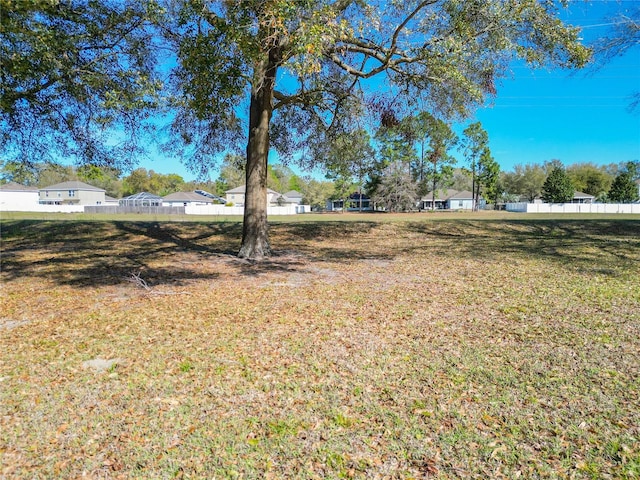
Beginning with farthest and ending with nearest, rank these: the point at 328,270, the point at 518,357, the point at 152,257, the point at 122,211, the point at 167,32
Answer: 1. the point at 122,211
2. the point at 152,257
3. the point at 328,270
4. the point at 167,32
5. the point at 518,357

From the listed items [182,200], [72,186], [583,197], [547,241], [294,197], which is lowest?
[547,241]

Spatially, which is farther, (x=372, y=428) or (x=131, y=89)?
(x=131, y=89)

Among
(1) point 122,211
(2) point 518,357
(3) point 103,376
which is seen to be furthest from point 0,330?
(1) point 122,211

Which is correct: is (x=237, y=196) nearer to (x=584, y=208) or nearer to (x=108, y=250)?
(x=584, y=208)

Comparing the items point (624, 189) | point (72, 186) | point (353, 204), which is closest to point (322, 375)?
point (624, 189)

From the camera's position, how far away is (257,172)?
9336 millimetres

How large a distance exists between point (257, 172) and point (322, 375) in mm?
6635

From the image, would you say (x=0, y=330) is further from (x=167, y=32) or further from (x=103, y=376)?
(x=167, y=32)

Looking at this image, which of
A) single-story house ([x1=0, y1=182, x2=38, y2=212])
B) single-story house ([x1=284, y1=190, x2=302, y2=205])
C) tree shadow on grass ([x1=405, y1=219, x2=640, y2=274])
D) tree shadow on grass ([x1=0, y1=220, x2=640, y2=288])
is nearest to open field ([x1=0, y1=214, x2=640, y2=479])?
tree shadow on grass ([x1=0, y1=220, x2=640, y2=288])

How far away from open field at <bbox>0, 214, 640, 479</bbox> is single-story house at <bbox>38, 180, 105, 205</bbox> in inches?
2446

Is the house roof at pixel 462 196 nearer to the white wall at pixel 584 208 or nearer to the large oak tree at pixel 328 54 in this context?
the white wall at pixel 584 208

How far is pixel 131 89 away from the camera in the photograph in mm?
7379

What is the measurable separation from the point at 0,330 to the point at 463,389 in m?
5.14

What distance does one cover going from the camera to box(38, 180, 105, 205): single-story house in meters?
60.9
